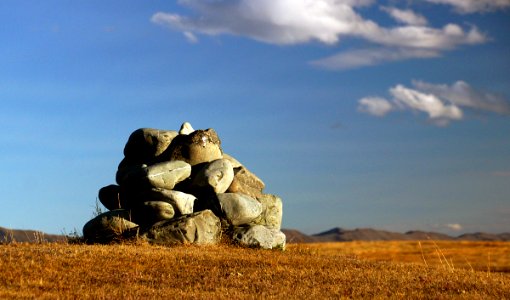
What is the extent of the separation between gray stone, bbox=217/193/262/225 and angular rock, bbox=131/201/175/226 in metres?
1.74

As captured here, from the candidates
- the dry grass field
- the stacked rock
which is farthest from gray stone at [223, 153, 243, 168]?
the dry grass field

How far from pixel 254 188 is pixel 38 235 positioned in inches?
312

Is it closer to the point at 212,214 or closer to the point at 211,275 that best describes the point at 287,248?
the point at 212,214

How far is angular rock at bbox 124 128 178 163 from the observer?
26.2 meters

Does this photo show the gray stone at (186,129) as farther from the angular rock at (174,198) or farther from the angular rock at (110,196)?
the angular rock at (174,198)

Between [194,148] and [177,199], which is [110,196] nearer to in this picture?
[194,148]

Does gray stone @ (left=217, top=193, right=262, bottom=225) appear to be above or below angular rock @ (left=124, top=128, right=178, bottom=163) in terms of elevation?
below

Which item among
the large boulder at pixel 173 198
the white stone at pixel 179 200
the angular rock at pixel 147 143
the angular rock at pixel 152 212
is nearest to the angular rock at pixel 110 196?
the angular rock at pixel 147 143

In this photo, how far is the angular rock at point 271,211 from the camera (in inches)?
1000

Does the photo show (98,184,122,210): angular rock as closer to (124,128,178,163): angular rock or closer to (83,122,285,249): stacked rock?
(83,122,285,249): stacked rock

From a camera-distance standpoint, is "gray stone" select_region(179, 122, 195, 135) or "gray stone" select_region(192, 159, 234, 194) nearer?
"gray stone" select_region(192, 159, 234, 194)

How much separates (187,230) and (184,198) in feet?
6.73

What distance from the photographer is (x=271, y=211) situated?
1012 inches

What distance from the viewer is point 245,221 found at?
78.1 ft
